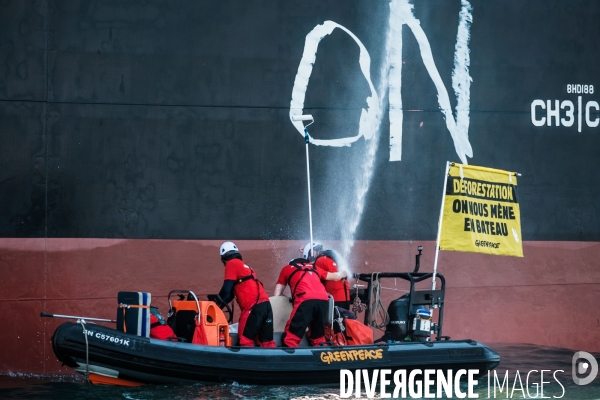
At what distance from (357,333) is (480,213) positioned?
7.18 ft

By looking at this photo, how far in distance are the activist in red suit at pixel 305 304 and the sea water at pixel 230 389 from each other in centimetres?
66

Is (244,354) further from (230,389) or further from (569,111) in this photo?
(569,111)

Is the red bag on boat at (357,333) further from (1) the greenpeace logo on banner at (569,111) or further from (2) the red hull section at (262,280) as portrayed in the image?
(1) the greenpeace logo on banner at (569,111)

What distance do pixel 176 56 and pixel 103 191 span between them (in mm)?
2069

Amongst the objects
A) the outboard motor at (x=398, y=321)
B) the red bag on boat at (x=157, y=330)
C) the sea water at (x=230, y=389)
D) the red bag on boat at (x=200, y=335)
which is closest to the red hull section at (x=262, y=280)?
the sea water at (x=230, y=389)

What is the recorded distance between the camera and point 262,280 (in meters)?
12.0

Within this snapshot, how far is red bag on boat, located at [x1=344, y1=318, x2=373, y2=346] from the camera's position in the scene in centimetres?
1023

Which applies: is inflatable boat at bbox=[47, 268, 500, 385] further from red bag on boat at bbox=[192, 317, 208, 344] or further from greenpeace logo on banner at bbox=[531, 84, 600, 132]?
greenpeace logo on banner at bbox=[531, 84, 600, 132]

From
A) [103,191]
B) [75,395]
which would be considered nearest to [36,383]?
[75,395]

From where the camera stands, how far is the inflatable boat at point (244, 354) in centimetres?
905

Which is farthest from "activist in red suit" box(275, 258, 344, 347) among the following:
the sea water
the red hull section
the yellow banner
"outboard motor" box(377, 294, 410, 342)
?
the red hull section

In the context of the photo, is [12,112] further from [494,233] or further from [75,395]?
[494,233]

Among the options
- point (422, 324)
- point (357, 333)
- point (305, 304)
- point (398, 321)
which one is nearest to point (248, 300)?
point (305, 304)

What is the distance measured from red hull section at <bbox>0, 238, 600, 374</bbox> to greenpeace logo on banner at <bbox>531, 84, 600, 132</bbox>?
5.97 feet
